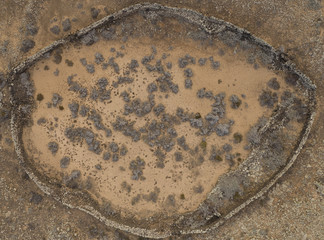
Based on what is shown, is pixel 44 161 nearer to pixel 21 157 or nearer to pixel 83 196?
pixel 21 157

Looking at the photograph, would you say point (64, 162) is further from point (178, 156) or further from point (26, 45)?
point (26, 45)

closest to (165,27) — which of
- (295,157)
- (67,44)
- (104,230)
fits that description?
(67,44)

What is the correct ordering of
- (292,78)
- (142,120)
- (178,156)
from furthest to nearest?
(142,120)
(178,156)
(292,78)

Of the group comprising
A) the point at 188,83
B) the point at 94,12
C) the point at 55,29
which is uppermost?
the point at 94,12

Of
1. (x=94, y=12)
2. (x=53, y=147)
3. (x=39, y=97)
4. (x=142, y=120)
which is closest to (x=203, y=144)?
(x=142, y=120)

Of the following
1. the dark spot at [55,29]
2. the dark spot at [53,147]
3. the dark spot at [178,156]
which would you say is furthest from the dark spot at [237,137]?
the dark spot at [55,29]

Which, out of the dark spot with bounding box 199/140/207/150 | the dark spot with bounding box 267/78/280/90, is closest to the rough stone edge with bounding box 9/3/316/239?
the dark spot with bounding box 267/78/280/90

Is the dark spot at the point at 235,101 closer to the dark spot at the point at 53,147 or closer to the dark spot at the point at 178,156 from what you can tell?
the dark spot at the point at 178,156

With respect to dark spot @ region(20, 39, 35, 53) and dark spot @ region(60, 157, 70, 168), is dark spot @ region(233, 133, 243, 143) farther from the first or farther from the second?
dark spot @ region(20, 39, 35, 53)

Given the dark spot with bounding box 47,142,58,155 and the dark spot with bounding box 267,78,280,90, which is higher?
the dark spot with bounding box 267,78,280,90

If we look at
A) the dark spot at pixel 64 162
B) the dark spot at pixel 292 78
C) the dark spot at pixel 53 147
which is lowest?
the dark spot at pixel 64 162

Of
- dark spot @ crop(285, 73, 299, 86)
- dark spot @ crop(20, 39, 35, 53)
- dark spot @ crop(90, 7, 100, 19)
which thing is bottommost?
dark spot @ crop(20, 39, 35, 53)
